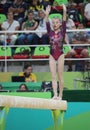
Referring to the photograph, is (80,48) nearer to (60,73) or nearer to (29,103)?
(60,73)

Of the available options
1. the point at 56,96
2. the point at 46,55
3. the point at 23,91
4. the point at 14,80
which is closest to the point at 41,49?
the point at 46,55

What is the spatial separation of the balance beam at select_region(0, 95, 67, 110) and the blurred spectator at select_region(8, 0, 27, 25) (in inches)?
209

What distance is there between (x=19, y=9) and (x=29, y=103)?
640 cm

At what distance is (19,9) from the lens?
14234mm

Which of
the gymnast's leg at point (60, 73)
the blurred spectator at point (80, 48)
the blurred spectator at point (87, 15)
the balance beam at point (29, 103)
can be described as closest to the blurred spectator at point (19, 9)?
the blurred spectator at point (87, 15)

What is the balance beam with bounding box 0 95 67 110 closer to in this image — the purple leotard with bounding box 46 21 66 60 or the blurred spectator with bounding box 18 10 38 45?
the purple leotard with bounding box 46 21 66 60

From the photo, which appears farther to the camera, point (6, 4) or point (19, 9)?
point (6, 4)

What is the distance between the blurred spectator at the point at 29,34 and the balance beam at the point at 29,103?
163 inches

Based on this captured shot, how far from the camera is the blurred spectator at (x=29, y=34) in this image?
1248cm

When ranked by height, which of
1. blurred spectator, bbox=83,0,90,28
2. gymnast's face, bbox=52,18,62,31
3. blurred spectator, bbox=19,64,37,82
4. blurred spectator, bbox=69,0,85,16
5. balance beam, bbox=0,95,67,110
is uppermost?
gymnast's face, bbox=52,18,62,31

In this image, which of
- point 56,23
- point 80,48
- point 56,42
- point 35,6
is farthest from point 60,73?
point 35,6

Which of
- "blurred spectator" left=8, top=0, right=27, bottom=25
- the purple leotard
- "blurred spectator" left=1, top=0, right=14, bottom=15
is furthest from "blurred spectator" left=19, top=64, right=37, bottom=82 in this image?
"blurred spectator" left=1, top=0, right=14, bottom=15

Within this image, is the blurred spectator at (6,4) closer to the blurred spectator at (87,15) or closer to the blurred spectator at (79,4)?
the blurred spectator at (79,4)

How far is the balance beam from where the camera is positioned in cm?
779
